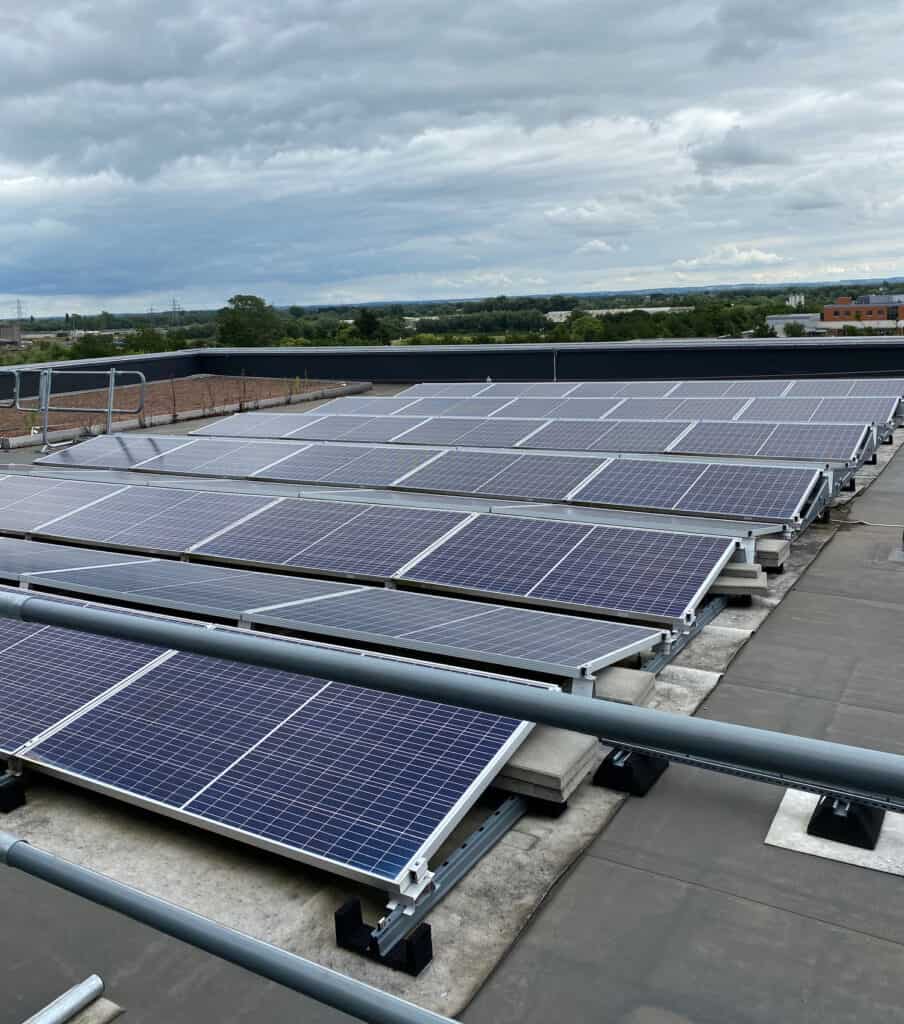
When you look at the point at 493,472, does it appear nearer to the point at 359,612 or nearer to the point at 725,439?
the point at 725,439

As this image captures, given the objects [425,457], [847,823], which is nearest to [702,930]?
[847,823]

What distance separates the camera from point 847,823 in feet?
23.2

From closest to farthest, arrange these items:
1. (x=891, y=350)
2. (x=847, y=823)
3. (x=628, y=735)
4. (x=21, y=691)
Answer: (x=628, y=735)
(x=847, y=823)
(x=21, y=691)
(x=891, y=350)

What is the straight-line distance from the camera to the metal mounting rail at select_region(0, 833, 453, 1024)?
223 centimetres

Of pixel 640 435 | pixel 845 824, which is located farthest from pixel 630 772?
pixel 640 435

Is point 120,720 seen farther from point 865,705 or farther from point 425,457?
point 425,457

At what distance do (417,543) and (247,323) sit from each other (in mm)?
112800

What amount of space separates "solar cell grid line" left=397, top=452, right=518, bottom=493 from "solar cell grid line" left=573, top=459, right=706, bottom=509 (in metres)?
2.24

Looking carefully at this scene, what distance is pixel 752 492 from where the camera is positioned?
589 inches

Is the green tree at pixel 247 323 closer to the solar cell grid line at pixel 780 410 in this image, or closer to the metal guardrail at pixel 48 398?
the metal guardrail at pixel 48 398

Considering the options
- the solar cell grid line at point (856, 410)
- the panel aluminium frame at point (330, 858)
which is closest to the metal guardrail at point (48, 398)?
the panel aluminium frame at point (330, 858)

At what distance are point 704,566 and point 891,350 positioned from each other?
28685 millimetres

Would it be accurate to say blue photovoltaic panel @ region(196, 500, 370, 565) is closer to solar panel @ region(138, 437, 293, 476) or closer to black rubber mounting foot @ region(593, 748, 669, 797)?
solar panel @ region(138, 437, 293, 476)

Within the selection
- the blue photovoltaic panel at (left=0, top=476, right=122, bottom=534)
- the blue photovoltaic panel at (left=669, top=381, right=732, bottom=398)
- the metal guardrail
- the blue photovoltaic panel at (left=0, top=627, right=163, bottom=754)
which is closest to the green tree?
the metal guardrail
